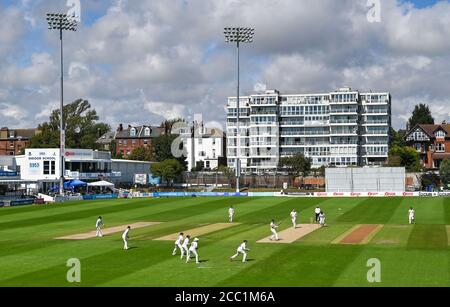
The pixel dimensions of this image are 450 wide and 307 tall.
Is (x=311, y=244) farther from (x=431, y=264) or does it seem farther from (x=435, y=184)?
(x=435, y=184)

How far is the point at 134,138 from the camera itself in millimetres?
163000

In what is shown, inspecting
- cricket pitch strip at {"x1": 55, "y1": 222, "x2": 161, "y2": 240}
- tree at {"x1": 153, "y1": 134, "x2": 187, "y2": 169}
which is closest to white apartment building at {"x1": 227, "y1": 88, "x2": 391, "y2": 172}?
tree at {"x1": 153, "y1": 134, "x2": 187, "y2": 169}

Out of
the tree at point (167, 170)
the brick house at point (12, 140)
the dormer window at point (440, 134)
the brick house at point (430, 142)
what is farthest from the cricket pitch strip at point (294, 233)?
the brick house at point (12, 140)

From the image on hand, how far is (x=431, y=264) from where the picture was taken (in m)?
31.0

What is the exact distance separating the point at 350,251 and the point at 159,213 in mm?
34178

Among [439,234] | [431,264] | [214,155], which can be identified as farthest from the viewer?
[214,155]

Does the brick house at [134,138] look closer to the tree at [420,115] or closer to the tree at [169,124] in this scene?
the tree at [169,124]

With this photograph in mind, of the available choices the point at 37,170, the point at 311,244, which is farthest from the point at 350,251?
the point at 37,170

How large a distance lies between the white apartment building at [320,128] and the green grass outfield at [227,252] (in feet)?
216

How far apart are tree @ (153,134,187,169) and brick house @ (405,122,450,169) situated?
52.3 metres

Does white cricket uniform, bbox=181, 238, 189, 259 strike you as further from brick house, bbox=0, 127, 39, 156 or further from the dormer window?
brick house, bbox=0, 127, 39, 156

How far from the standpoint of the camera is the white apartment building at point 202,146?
152m

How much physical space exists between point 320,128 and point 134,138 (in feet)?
181

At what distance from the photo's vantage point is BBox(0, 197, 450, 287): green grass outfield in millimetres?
27922
